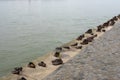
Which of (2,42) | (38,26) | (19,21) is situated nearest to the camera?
(2,42)

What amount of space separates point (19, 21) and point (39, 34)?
7.16 metres

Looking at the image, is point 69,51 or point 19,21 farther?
point 19,21

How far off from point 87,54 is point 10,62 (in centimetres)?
676

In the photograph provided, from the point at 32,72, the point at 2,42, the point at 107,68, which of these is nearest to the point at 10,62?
the point at 32,72

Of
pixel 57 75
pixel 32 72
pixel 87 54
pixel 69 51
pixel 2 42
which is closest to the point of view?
pixel 57 75

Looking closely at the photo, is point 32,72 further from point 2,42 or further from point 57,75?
point 2,42

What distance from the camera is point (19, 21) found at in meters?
25.4

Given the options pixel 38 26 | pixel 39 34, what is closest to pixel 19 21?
pixel 38 26

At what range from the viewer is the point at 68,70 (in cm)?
420

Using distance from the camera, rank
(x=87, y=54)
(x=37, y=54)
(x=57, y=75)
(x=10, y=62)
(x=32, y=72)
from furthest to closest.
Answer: (x=37, y=54)
(x=10, y=62)
(x=32, y=72)
(x=87, y=54)
(x=57, y=75)

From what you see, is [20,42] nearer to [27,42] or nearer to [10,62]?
[27,42]

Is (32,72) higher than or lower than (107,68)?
lower

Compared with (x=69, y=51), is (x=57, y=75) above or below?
above

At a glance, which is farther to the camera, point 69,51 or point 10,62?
point 10,62
